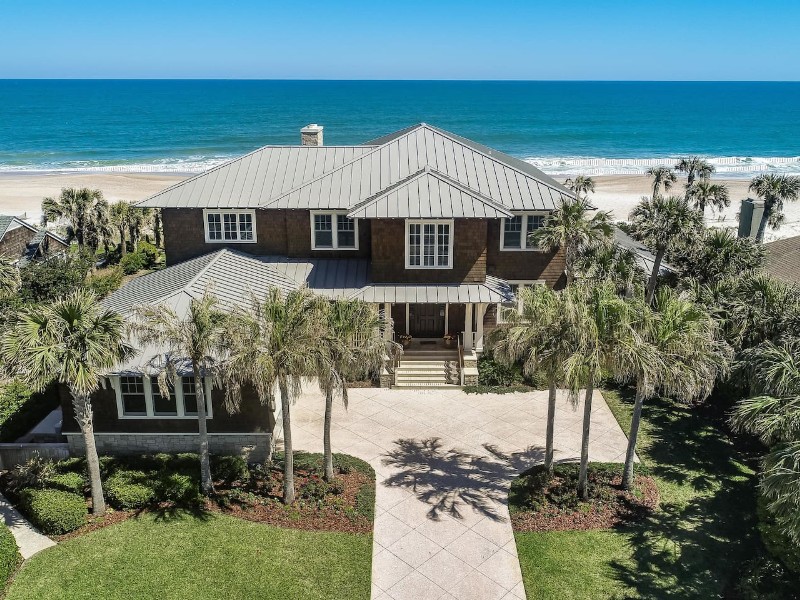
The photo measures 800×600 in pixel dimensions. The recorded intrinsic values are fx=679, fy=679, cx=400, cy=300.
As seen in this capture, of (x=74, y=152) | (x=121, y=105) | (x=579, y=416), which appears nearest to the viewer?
(x=579, y=416)

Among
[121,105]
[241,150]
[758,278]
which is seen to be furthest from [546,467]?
[121,105]

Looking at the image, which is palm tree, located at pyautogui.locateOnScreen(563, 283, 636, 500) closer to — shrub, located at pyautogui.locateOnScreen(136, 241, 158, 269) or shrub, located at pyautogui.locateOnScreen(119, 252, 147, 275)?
shrub, located at pyautogui.locateOnScreen(119, 252, 147, 275)

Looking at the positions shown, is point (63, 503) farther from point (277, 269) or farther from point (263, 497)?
point (277, 269)

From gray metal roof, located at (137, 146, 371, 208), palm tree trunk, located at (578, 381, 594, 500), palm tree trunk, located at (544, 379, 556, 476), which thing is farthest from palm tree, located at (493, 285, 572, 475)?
gray metal roof, located at (137, 146, 371, 208)

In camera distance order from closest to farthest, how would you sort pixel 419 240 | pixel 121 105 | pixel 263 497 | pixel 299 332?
pixel 299 332
pixel 263 497
pixel 419 240
pixel 121 105

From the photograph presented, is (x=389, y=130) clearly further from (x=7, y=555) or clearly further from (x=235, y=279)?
(x=7, y=555)

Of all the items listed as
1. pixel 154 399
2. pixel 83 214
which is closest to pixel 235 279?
pixel 154 399
